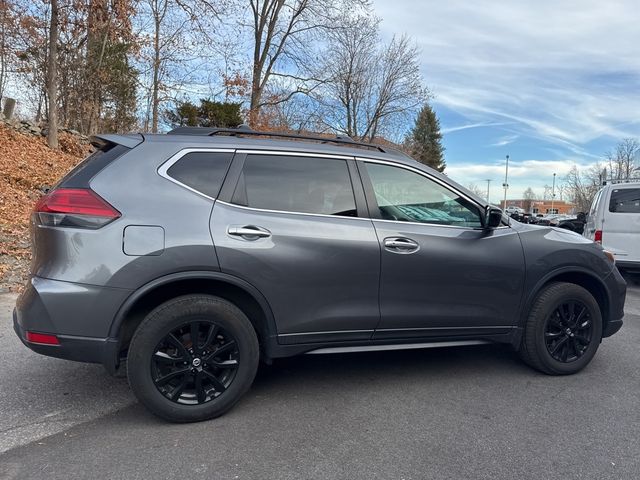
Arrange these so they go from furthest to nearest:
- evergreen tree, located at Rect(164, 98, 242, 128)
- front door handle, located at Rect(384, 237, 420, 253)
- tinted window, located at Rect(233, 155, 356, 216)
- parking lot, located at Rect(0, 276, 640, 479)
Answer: evergreen tree, located at Rect(164, 98, 242, 128) < front door handle, located at Rect(384, 237, 420, 253) < tinted window, located at Rect(233, 155, 356, 216) < parking lot, located at Rect(0, 276, 640, 479)

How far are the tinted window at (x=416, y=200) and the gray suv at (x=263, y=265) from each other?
1 cm

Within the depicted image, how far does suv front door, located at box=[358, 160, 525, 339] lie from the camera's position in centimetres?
346

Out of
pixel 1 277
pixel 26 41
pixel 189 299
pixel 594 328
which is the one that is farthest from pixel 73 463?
pixel 26 41

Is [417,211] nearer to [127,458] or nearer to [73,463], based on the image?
[127,458]

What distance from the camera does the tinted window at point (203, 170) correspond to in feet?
10.3

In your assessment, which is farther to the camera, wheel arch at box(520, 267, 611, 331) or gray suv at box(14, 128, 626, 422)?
wheel arch at box(520, 267, 611, 331)

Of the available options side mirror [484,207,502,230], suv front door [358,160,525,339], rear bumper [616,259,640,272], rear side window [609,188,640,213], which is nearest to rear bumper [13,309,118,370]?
suv front door [358,160,525,339]

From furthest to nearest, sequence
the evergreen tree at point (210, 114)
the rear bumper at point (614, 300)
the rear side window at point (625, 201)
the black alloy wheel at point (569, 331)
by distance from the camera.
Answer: the evergreen tree at point (210, 114)
the rear side window at point (625, 201)
the rear bumper at point (614, 300)
the black alloy wheel at point (569, 331)

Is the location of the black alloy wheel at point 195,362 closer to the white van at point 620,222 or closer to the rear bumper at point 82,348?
the rear bumper at point 82,348

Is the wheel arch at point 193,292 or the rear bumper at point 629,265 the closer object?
the wheel arch at point 193,292

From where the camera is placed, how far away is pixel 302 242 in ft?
10.5

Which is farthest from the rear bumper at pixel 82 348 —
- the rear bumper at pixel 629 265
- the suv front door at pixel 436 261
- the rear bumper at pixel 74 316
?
the rear bumper at pixel 629 265

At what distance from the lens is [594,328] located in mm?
4066

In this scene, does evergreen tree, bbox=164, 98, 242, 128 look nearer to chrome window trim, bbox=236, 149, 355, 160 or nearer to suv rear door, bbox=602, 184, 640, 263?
suv rear door, bbox=602, 184, 640, 263
